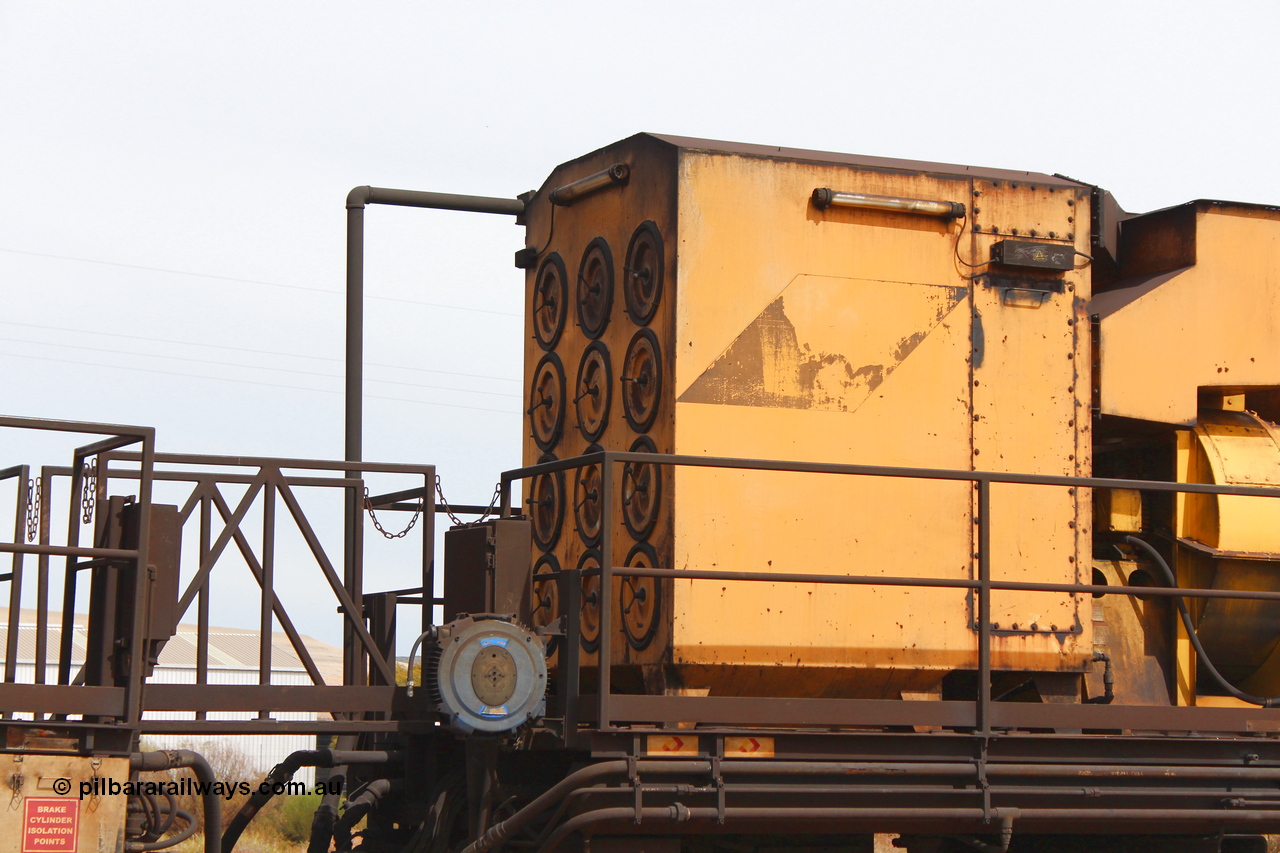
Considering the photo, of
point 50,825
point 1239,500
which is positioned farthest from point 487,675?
point 1239,500

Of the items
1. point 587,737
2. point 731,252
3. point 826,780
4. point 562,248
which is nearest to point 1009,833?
point 826,780

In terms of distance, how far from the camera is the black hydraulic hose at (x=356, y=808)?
298 inches

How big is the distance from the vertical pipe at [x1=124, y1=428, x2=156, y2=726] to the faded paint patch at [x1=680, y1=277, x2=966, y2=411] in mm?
2680

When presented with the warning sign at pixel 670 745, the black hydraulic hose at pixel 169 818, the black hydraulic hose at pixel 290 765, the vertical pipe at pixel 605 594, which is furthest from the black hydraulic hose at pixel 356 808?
the warning sign at pixel 670 745

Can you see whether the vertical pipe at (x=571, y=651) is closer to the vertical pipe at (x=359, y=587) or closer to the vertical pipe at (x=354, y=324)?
the vertical pipe at (x=359, y=587)

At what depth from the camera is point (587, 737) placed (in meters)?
6.78

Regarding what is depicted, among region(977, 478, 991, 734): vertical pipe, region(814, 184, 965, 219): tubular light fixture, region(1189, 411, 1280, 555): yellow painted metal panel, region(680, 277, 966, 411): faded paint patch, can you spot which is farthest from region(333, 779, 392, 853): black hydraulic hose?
region(1189, 411, 1280, 555): yellow painted metal panel

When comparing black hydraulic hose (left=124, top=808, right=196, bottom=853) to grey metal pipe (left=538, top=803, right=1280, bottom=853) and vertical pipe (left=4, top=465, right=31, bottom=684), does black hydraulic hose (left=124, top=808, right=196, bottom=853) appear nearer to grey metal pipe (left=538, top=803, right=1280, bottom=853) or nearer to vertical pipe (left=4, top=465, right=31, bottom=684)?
vertical pipe (left=4, top=465, right=31, bottom=684)

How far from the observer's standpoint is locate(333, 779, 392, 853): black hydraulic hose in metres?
7.57

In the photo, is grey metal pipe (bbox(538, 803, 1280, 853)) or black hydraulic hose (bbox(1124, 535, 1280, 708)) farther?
black hydraulic hose (bbox(1124, 535, 1280, 708))

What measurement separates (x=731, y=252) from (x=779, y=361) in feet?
2.09

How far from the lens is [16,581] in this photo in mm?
7629

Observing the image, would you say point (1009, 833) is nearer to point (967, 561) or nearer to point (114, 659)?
point (967, 561)

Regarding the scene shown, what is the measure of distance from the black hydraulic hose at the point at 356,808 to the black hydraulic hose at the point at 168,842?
2.43ft
